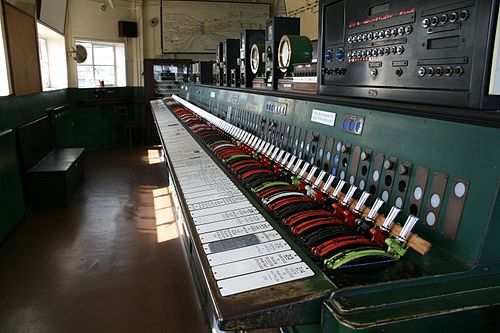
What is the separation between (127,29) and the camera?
9.19 metres

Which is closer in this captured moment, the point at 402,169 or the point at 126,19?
the point at 402,169

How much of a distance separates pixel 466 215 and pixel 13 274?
138 inches

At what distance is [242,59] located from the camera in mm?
3689

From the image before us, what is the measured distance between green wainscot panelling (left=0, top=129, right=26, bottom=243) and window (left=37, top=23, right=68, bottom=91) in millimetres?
3854

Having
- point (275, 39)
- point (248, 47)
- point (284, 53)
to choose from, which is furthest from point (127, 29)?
point (284, 53)

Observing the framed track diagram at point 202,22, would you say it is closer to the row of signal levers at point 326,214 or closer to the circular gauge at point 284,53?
the circular gauge at point 284,53

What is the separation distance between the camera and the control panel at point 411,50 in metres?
1.04

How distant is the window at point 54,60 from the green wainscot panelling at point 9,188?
3.85 meters

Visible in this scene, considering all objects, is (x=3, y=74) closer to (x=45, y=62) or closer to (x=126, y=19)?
(x=45, y=62)

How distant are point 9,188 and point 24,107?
57.2 inches

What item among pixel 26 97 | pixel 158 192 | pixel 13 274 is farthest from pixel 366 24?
pixel 26 97

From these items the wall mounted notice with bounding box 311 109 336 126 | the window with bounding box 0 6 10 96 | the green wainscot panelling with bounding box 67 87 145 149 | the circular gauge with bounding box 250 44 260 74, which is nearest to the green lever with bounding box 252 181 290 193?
the wall mounted notice with bounding box 311 109 336 126

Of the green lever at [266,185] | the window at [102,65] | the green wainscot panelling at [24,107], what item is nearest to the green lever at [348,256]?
the green lever at [266,185]

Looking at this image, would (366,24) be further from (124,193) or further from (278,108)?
(124,193)
